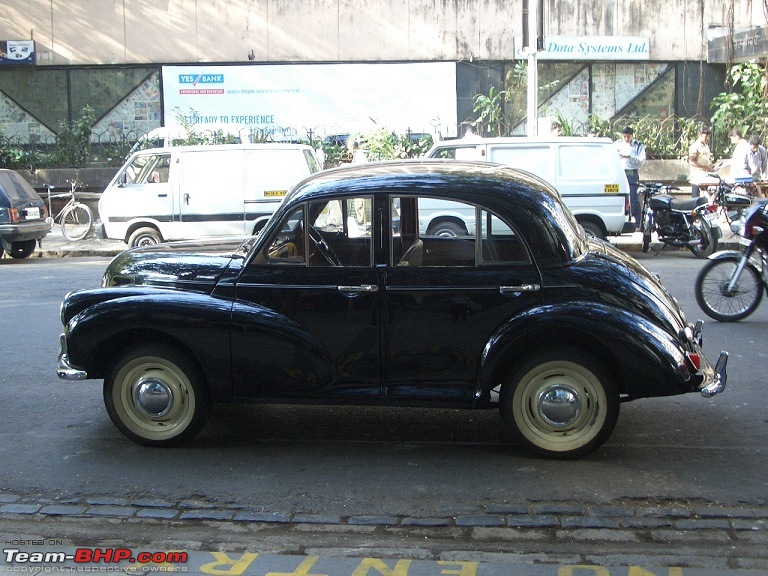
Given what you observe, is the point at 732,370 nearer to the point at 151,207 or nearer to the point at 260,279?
the point at 260,279

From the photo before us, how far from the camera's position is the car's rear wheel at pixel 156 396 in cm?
600

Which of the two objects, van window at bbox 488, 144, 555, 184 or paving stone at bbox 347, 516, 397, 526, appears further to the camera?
van window at bbox 488, 144, 555, 184

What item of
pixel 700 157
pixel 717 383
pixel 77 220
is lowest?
pixel 717 383

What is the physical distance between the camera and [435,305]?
5762 mm

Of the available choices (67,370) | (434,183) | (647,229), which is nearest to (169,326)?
(67,370)

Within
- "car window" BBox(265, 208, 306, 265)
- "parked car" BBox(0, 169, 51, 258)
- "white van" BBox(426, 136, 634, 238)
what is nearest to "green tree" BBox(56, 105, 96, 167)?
"parked car" BBox(0, 169, 51, 258)

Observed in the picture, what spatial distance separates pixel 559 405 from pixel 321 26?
19535 mm

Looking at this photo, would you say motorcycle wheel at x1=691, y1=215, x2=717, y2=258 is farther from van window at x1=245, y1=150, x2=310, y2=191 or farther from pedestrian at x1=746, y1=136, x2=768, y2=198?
van window at x1=245, y1=150, x2=310, y2=191

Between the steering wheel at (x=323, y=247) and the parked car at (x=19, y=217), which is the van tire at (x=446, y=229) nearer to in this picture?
the steering wheel at (x=323, y=247)

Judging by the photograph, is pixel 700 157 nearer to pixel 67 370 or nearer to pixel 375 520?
pixel 67 370

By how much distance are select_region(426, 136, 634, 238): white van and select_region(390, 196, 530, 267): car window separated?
8.52 metres

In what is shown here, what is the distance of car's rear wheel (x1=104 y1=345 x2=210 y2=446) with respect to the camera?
6000 millimetres

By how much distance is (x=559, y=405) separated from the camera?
223 inches

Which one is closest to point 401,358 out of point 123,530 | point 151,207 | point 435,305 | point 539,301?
point 435,305
